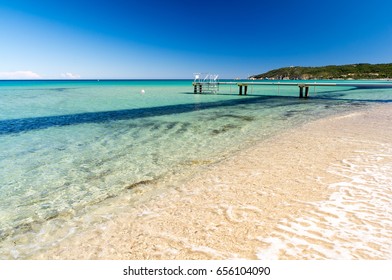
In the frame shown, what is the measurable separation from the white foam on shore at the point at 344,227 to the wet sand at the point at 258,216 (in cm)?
1

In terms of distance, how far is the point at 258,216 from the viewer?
4.55 meters

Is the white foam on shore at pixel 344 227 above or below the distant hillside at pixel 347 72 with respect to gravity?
below

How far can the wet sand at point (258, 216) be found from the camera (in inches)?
144

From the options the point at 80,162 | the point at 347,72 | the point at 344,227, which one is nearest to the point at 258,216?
the point at 344,227

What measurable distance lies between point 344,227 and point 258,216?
4.47ft

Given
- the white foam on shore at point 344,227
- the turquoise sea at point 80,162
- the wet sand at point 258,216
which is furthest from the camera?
the turquoise sea at point 80,162

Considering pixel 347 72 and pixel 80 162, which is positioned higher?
pixel 347 72

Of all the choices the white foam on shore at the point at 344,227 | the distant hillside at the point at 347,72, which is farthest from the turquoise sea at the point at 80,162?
the distant hillside at the point at 347,72

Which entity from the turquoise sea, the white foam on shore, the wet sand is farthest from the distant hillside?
the white foam on shore

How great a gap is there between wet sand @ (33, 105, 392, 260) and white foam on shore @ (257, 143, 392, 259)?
0.01 m

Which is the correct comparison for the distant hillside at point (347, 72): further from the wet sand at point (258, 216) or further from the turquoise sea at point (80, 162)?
the wet sand at point (258, 216)

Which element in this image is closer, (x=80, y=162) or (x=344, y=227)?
(x=344, y=227)

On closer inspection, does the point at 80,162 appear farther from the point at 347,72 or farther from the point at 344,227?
the point at 347,72
